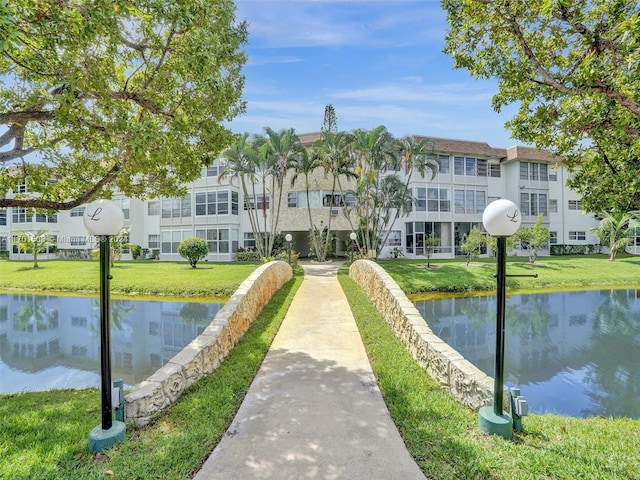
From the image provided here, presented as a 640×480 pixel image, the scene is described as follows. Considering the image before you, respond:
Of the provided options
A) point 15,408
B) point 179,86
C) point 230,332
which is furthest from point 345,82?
point 15,408

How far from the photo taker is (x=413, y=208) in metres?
27.9

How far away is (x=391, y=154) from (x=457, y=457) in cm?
1956

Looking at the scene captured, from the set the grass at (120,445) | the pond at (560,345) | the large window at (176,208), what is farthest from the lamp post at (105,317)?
the large window at (176,208)

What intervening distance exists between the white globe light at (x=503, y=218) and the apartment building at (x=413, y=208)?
23238mm

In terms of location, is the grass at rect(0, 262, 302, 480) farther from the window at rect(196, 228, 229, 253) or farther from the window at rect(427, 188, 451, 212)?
the window at rect(427, 188, 451, 212)

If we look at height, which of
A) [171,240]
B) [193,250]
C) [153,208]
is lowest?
[193,250]

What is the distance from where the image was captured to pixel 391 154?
20953 mm

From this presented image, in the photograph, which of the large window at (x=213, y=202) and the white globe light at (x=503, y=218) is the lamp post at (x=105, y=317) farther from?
the large window at (x=213, y=202)

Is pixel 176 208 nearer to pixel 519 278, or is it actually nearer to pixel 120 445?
pixel 519 278

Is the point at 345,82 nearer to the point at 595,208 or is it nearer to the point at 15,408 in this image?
the point at 595,208

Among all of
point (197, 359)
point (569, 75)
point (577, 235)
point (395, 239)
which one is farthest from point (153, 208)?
point (577, 235)

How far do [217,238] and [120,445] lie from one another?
26019 millimetres

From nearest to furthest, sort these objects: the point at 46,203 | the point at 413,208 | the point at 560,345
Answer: the point at 46,203
the point at 560,345
the point at 413,208

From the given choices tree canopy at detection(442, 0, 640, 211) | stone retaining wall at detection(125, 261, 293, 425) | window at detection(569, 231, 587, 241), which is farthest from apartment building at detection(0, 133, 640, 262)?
tree canopy at detection(442, 0, 640, 211)
